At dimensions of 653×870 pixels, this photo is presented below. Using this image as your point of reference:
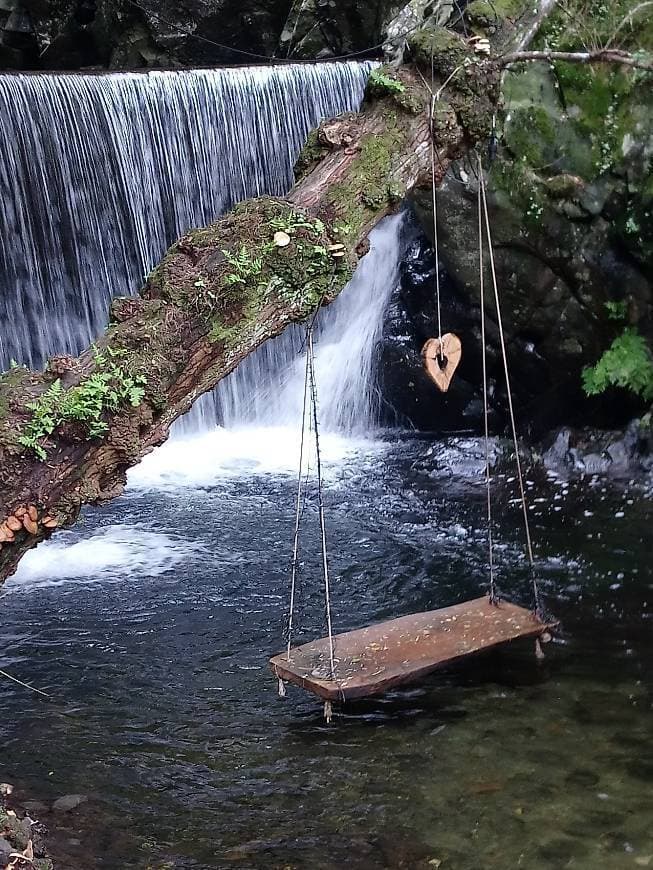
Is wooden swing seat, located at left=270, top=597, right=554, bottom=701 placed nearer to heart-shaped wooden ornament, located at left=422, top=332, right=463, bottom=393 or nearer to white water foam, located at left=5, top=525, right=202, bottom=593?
heart-shaped wooden ornament, located at left=422, top=332, right=463, bottom=393

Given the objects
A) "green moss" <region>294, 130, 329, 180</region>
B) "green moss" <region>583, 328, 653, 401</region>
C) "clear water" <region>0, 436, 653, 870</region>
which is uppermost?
"green moss" <region>294, 130, 329, 180</region>

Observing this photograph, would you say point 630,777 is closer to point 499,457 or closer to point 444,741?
point 444,741

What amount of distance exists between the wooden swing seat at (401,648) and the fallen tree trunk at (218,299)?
1524 mm

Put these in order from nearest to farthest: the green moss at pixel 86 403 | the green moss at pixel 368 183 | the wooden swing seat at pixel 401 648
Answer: the green moss at pixel 86 403 → the green moss at pixel 368 183 → the wooden swing seat at pixel 401 648

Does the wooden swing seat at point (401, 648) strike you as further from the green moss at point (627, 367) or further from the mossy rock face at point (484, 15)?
the mossy rock face at point (484, 15)

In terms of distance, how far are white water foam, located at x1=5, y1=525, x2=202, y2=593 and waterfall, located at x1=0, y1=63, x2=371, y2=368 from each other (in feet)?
9.26

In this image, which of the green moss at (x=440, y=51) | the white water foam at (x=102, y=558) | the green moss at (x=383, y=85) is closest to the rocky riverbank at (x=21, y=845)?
the white water foam at (x=102, y=558)

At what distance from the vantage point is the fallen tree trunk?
9.95 ft

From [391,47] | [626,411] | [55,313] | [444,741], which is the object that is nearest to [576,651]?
[444,741]

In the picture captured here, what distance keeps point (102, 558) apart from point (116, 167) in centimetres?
428

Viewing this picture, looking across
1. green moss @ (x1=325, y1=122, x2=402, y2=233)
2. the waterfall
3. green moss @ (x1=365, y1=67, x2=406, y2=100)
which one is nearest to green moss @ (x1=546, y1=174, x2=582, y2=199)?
the waterfall

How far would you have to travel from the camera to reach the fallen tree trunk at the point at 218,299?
303cm

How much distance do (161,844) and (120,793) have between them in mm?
465

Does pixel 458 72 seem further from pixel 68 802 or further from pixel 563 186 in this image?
pixel 563 186
